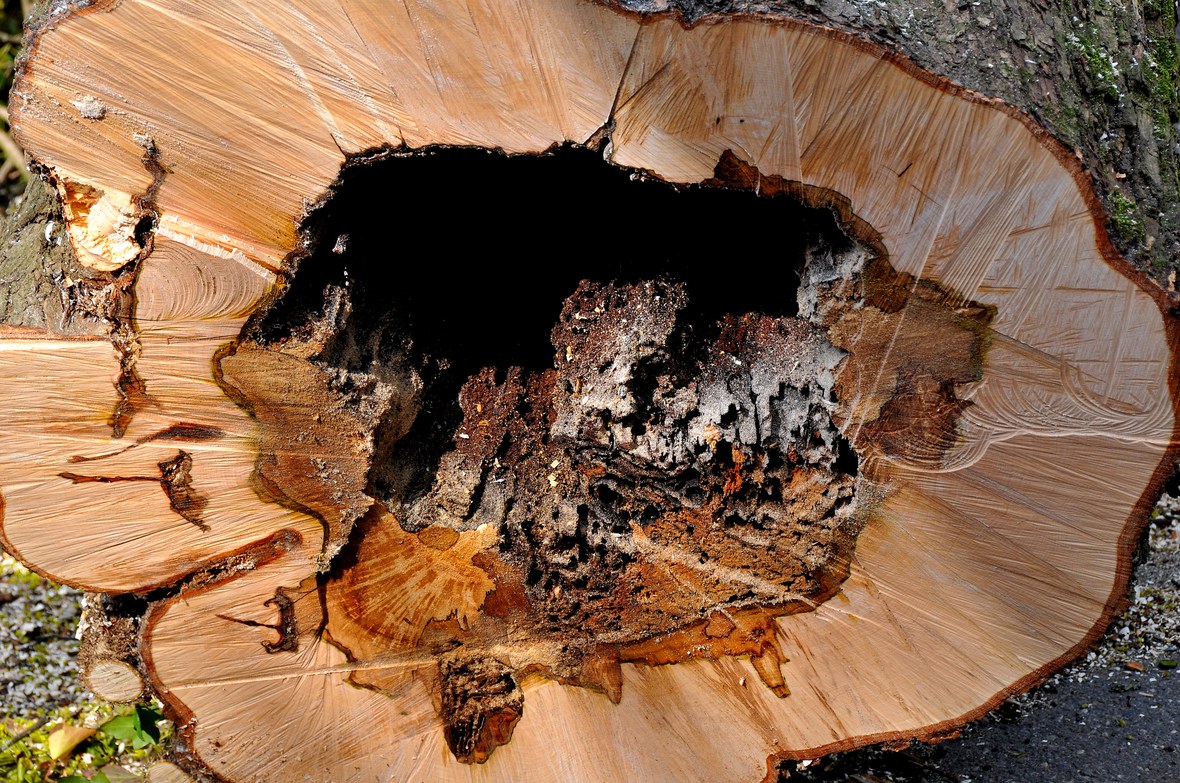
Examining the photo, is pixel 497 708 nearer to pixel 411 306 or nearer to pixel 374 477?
pixel 374 477

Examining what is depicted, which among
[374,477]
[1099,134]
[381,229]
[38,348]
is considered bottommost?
[374,477]

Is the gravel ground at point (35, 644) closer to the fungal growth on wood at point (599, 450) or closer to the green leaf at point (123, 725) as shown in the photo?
the green leaf at point (123, 725)

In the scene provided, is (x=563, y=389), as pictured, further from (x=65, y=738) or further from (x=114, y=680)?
(x=65, y=738)

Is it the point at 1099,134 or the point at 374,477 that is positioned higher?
the point at 1099,134

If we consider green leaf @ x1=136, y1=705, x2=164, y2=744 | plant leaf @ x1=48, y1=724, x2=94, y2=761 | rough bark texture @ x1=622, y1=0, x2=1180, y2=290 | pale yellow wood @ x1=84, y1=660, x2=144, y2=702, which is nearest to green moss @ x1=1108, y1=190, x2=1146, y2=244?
rough bark texture @ x1=622, y1=0, x2=1180, y2=290

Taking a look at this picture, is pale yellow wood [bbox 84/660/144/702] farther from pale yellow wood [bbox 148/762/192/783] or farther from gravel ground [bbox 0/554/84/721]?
gravel ground [bbox 0/554/84/721]

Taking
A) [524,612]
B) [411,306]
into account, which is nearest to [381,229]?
[411,306]

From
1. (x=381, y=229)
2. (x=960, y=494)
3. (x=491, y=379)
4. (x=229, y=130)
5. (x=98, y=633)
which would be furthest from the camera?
(x=491, y=379)
